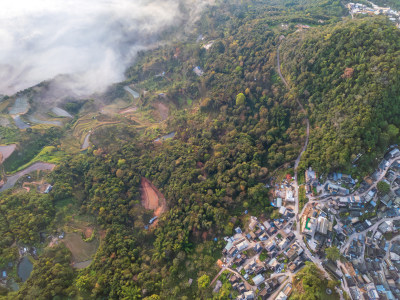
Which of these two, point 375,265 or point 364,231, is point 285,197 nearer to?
point 364,231

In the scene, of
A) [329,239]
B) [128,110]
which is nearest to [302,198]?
[329,239]

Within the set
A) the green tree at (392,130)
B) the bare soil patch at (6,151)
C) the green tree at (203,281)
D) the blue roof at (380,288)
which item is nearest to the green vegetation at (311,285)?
the blue roof at (380,288)

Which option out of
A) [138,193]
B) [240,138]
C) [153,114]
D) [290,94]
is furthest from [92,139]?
[290,94]

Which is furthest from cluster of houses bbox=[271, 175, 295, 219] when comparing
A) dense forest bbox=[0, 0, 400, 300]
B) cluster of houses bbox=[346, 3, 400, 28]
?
cluster of houses bbox=[346, 3, 400, 28]

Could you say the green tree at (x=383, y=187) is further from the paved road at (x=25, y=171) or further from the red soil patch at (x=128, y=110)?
the paved road at (x=25, y=171)

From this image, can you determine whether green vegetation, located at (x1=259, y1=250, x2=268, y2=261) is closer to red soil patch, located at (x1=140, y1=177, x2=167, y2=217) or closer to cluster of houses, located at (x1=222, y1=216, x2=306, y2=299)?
cluster of houses, located at (x1=222, y1=216, x2=306, y2=299)

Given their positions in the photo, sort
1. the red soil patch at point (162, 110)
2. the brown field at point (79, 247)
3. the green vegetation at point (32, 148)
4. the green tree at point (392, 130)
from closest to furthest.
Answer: the green tree at point (392, 130), the brown field at point (79, 247), the green vegetation at point (32, 148), the red soil patch at point (162, 110)
